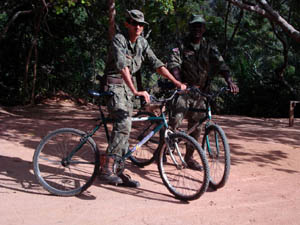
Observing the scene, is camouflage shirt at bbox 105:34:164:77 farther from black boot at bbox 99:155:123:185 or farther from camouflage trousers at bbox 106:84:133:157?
black boot at bbox 99:155:123:185

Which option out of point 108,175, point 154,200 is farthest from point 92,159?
point 154,200

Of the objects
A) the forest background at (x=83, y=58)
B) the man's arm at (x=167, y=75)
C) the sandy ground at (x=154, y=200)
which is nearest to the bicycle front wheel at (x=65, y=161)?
the sandy ground at (x=154, y=200)

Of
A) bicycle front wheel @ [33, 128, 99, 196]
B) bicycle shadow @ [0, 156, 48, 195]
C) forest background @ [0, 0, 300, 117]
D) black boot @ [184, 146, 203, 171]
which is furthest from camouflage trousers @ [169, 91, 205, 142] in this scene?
forest background @ [0, 0, 300, 117]

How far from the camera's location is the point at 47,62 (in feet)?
47.1

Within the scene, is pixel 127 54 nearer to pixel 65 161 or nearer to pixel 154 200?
pixel 65 161

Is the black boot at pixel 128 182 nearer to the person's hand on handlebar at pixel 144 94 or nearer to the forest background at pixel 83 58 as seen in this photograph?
the person's hand on handlebar at pixel 144 94

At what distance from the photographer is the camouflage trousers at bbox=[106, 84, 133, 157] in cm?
395

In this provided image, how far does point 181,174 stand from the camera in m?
4.20

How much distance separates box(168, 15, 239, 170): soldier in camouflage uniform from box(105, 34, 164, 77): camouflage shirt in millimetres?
513

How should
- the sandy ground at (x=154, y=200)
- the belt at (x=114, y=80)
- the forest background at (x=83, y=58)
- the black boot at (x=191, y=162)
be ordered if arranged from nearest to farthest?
the sandy ground at (x=154, y=200) → the belt at (x=114, y=80) → the black boot at (x=191, y=162) → the forest background at (x=83, y=58)

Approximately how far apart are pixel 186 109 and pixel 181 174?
863 mm

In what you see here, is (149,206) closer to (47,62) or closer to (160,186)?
(160,186)

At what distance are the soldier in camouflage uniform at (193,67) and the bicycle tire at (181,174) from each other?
407mm

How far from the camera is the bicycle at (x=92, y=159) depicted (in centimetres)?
377
